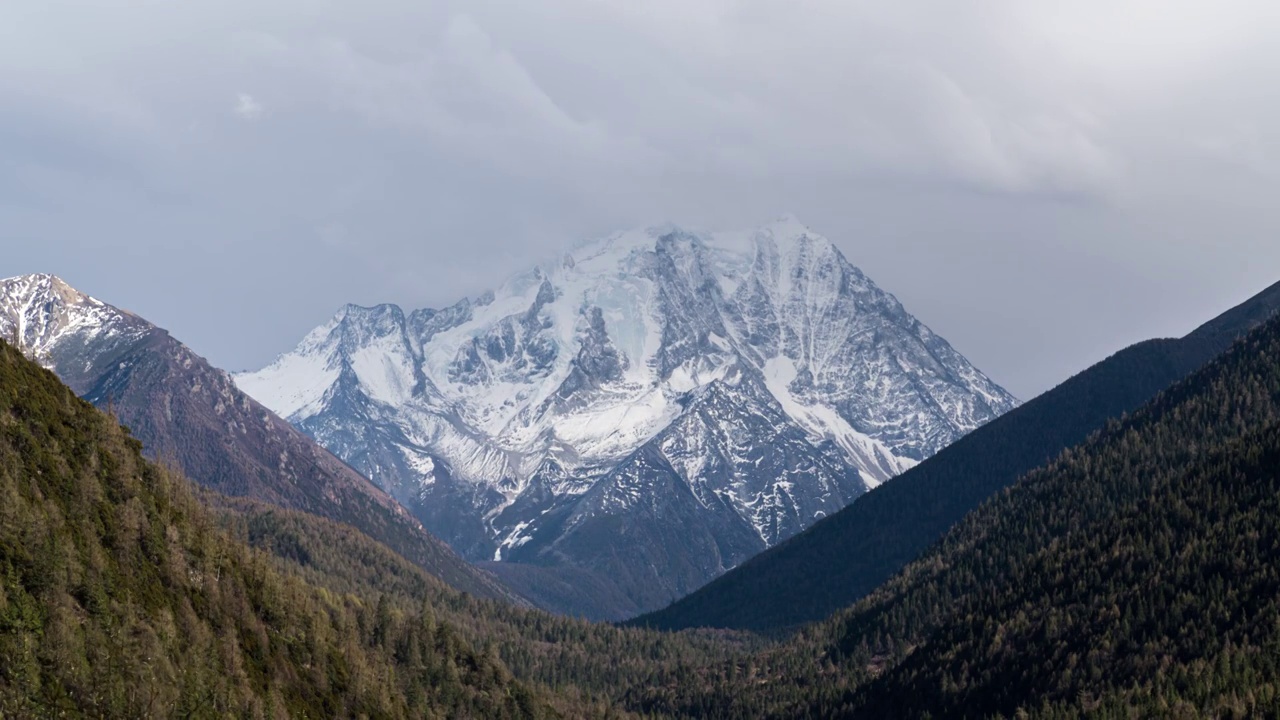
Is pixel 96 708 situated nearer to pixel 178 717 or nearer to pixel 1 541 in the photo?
pixel 178 717

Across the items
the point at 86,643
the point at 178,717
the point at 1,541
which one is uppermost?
the point at 1,541

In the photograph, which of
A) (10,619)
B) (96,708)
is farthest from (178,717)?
(10,619)

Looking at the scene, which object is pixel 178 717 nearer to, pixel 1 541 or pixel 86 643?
pixel 86 643

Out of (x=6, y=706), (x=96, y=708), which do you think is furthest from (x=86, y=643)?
(x=6, y=706)

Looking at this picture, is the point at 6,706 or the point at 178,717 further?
the point at 178,717

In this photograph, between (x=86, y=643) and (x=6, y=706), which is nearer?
(x=6, y=706)

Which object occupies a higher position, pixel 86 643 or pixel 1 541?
pixel 1 541

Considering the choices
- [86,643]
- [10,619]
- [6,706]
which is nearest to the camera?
Answer: [6,706]

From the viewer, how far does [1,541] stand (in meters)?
199

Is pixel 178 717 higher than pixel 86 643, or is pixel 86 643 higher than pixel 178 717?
pixel 86 643

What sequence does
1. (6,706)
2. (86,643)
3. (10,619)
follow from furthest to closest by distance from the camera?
(86,643) → (10,619) → (6,706)

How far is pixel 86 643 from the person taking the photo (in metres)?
196

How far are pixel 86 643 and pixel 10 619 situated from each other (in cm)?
1389

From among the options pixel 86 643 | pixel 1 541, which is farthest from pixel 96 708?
pixel 1 541
